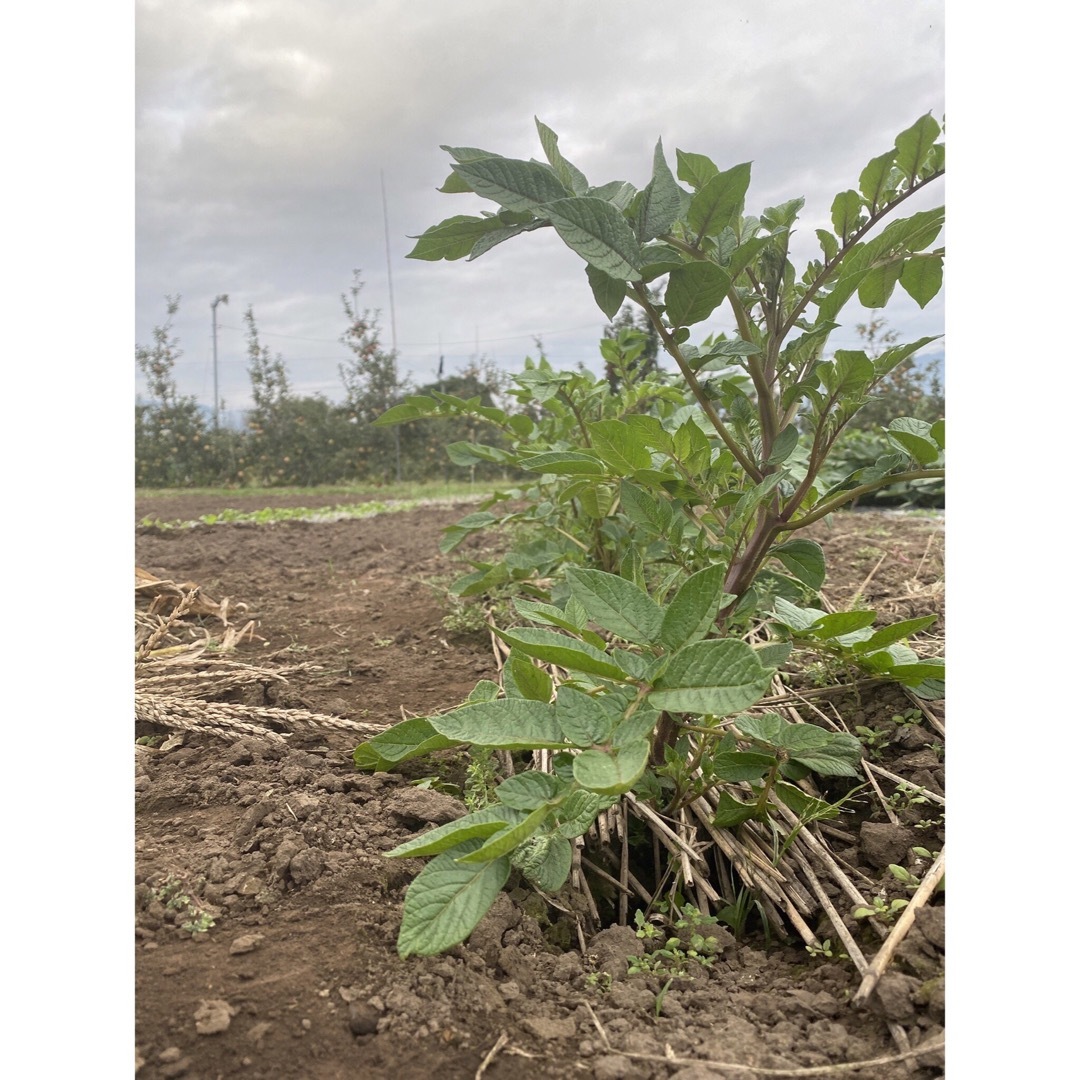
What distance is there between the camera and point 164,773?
3.89 ft

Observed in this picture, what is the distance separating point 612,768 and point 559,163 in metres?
0.65

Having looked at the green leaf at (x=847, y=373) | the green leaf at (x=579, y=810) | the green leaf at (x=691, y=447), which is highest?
the green leaf at (x=847, y=373)

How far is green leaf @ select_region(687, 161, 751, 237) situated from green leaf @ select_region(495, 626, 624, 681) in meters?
0.53

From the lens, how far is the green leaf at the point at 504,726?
27.1 inches

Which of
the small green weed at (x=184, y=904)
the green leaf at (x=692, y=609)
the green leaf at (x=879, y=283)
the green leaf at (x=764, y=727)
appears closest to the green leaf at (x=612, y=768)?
the green leaf at (x=692, y=609)

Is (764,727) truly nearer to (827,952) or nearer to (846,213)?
(827,952)

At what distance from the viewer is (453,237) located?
3.02 feet

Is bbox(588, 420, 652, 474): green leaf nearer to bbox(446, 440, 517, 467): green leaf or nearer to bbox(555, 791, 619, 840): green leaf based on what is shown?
bbox(555, 791, 619, 840): green leaf

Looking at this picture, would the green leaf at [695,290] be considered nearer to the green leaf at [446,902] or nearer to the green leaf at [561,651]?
the green leaf at [561,651]

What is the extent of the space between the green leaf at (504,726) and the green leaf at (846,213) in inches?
29.1

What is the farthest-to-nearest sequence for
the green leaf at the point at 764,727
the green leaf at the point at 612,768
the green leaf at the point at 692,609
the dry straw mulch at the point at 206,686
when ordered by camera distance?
the dry straw mulch at the point at 206,686 → the green leaf at the point at 764,727 → the green leaf at the point at 692,609 → the green leaf at the point at 612,768

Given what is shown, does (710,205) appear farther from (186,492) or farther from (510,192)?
(186,492)
